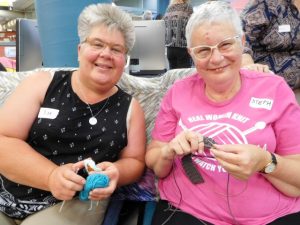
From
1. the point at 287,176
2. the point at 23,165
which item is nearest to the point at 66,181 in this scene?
the point at 23,165

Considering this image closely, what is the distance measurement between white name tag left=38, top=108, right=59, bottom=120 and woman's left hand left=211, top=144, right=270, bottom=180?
2.17 feet

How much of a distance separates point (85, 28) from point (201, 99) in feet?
1.76

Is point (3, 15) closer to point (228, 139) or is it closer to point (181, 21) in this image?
point (181, 21)

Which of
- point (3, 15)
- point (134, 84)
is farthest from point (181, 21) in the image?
point (3, 15)

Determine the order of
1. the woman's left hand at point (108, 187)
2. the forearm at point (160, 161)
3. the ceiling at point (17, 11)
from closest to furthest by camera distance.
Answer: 1. the woman's left hand at point (108, 187)
2. the forearm at point (160, 161)
3. the ceiling at point (17, 11)

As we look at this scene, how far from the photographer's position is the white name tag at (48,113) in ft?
4.26

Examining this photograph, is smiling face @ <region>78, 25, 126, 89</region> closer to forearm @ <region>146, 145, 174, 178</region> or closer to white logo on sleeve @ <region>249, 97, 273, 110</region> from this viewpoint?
forearm @ <region>146, 145, 174, 178</region>

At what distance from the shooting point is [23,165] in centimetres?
118

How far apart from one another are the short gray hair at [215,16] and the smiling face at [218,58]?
0.01m

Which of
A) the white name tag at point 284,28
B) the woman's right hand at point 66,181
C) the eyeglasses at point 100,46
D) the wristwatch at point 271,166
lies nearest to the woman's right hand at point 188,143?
the wristwatch at point 271,166

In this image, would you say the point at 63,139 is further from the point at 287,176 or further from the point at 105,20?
the point at 287,176

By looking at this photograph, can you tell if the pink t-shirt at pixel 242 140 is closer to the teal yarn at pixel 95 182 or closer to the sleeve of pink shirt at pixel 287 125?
the sleeve of pink shirt at pixel 287 125

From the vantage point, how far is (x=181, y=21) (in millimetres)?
3686

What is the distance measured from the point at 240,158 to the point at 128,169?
50cm
